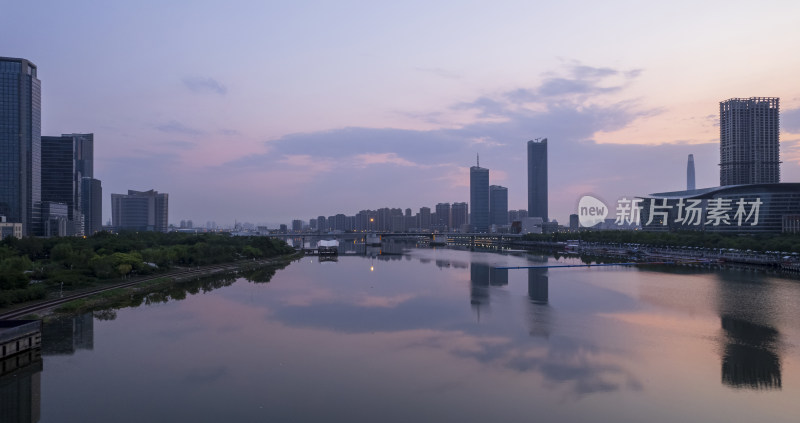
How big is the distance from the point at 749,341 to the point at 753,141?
12906 cm

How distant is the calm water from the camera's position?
1208 cm

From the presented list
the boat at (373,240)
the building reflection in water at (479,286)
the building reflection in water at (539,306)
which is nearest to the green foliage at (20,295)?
the building reflection in water at (479,286)

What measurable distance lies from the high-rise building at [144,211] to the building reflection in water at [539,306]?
455 ft

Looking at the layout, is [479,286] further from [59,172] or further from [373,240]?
[59,172]

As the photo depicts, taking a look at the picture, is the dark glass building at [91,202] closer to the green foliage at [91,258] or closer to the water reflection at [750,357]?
the green foliage at [91,258]

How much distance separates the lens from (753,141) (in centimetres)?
12050

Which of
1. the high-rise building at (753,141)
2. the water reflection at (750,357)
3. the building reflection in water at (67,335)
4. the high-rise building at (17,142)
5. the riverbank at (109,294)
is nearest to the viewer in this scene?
the water reflection at (750,357)

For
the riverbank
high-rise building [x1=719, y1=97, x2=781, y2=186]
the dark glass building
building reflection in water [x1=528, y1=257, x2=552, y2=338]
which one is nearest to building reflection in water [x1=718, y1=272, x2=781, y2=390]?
building reflection in water [x1=528, y1=257, x2=552, y2=338]

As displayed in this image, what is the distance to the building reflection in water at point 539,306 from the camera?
20.2 metres

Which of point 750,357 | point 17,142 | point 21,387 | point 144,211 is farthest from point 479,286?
point 144,211

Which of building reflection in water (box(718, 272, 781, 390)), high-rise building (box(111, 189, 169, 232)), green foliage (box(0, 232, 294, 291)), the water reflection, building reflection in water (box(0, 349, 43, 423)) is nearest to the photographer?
building reflection in water (box(0, 349, 43, 423))

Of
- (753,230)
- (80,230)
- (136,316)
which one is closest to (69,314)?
(136,316)

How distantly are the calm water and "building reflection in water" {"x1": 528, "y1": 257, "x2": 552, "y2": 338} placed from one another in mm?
185

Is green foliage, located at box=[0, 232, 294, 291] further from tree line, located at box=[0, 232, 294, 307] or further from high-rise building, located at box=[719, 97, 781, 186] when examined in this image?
high-rise building, located at box=[719, 97, 781, 186]
